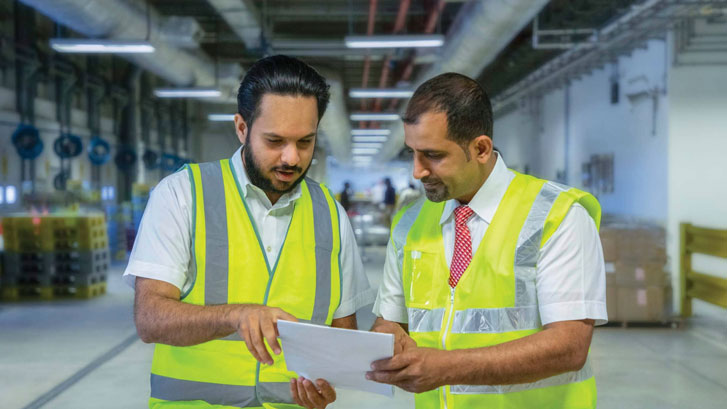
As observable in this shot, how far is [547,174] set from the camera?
14531mm

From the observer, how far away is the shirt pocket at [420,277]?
1.83 metres

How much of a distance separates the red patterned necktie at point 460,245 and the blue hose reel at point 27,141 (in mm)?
9905

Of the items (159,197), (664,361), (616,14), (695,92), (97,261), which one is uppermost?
(616,14)

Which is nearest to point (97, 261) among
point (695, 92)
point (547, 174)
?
point (695, 92)

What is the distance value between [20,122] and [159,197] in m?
10.3

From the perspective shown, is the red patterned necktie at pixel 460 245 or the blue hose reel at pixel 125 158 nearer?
the red patterned necktie at pixel 460 245

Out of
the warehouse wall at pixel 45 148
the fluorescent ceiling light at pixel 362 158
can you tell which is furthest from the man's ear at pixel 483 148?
the fluorescent ceiling light at pixel 362 158

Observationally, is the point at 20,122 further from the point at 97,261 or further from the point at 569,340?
the point at 569,340

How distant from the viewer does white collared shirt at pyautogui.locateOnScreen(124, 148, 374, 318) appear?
1769 mm

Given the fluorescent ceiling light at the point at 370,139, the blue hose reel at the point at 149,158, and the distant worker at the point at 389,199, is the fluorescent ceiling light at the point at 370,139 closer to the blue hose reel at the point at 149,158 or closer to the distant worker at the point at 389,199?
the distant worker at the point at 389,199

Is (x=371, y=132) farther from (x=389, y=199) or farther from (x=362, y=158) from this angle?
(x=362, y=158)

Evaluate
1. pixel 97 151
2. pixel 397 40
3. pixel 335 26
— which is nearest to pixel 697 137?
pixel 397 40

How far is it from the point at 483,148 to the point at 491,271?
1.08ft

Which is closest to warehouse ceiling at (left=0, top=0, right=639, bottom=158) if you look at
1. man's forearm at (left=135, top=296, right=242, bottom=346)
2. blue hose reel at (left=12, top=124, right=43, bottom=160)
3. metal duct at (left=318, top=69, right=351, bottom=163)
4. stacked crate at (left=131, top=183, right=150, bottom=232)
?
metal duct at (left=318, top=69, right=351, bottom=163)
